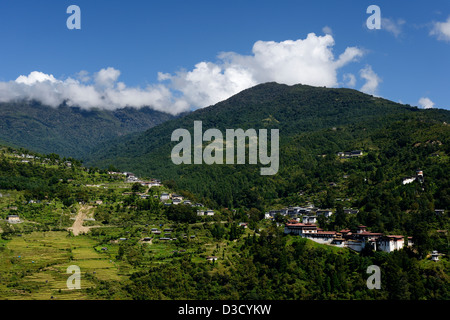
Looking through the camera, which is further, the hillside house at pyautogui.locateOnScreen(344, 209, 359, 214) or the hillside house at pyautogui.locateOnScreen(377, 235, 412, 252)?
the hillside house at pyautogui.locateOnScreen(344, 209, 359, 214)

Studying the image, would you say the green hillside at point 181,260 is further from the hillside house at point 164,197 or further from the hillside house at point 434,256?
the hillside house at point 164,197

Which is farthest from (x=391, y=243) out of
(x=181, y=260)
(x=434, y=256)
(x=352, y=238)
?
(x=181, y=260)

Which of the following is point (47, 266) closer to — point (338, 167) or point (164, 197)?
point (164, 197)

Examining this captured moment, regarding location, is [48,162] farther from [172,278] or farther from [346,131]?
[346,131]

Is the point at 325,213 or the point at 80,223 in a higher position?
the point at 325,213

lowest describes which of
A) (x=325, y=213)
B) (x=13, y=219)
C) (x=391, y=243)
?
(x=391, y=243)

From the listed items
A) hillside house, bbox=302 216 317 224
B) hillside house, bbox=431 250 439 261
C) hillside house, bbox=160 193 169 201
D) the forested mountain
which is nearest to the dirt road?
hillside house, bbox=160 193 169 201

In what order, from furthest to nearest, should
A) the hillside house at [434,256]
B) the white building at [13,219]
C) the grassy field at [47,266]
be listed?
the white building at [13,219] < the hillside house at [434,256] < the grassy field at [47,266]

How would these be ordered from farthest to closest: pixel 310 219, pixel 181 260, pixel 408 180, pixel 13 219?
1. pixel 408 180
2. pixel 310 219
3. pixel 13 219
4. pixel 181 260

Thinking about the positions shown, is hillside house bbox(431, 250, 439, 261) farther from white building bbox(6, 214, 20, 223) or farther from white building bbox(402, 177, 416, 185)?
white building bbox(6, 214, 20, 223)

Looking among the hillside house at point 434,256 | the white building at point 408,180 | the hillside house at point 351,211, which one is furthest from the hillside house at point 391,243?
the white building at point 408,180

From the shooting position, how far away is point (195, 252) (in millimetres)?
64125

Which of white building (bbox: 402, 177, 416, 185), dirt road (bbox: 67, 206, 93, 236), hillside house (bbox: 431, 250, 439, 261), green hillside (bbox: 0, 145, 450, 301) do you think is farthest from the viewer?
white building (bbox: 402, 177, 416, 185)

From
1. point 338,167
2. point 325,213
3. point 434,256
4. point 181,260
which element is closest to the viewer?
point 434,256
